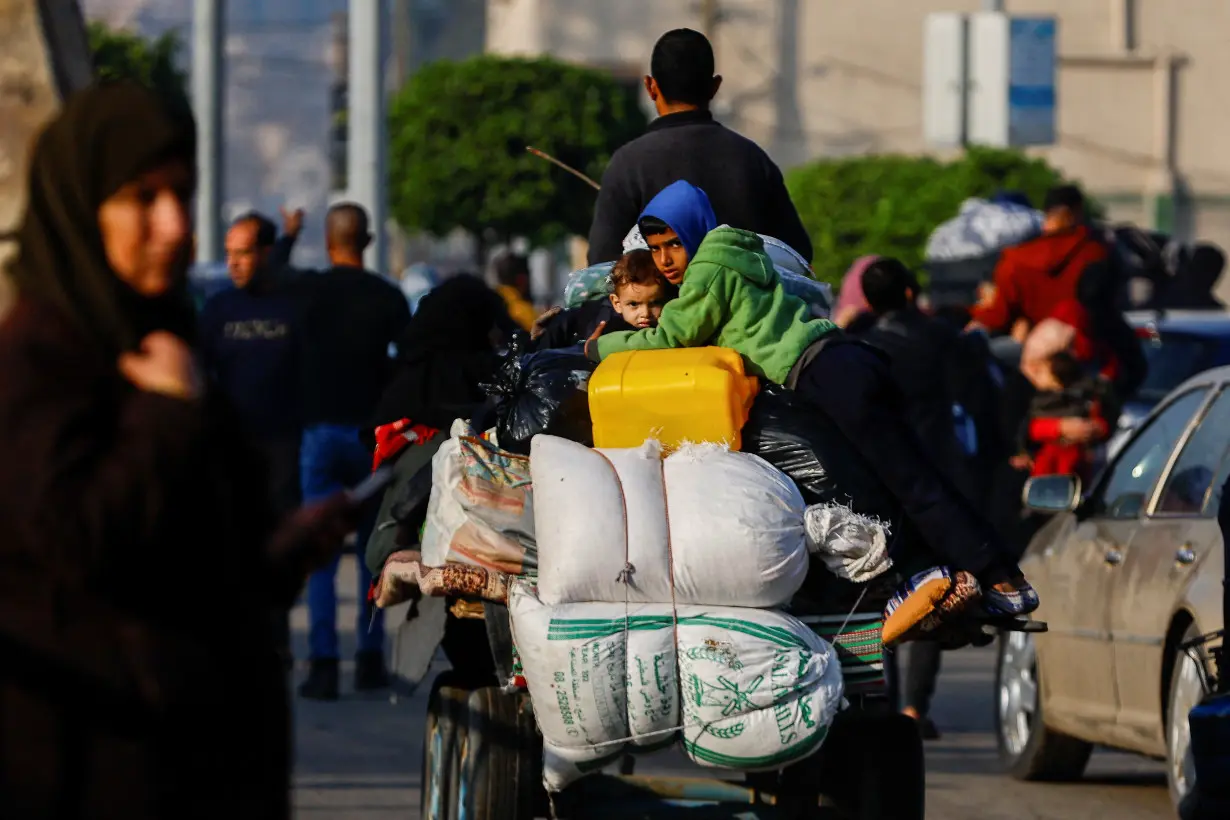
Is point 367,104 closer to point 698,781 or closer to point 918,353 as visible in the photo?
point 918,353

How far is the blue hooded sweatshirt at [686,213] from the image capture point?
646 centimetres

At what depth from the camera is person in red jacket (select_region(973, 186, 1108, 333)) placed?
1486cm

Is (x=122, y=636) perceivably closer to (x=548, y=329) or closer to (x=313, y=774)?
(x=548, y=329)

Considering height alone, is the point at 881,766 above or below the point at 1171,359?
above

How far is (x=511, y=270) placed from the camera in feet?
61.1

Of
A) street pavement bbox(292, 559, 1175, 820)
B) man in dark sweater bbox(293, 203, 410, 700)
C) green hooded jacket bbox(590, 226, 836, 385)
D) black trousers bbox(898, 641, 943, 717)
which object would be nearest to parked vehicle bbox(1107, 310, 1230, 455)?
street pavement bbox(292, 559, 1175, 820)

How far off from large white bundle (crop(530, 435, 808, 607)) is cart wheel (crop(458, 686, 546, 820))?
1.96 ft

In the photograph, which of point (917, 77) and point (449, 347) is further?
point (917, 77)

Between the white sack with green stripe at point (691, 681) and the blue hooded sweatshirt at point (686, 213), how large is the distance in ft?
4.15

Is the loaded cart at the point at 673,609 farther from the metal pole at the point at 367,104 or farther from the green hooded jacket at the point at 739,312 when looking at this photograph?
the metal pole at the point at 367,104

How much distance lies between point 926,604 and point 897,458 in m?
0.33

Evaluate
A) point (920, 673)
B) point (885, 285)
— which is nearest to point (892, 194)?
point (885, 285)

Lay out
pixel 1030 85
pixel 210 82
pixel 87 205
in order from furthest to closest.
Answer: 1. pixel 210 82
2. pixel 1030 85
3. pixel 87 205

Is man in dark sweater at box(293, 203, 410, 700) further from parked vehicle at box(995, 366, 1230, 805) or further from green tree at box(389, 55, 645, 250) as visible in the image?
green tree at box(389, 55, 645, 250)
